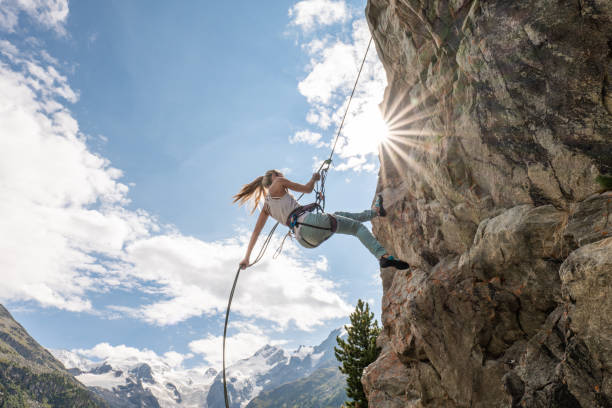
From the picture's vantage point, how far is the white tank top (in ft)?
27.0

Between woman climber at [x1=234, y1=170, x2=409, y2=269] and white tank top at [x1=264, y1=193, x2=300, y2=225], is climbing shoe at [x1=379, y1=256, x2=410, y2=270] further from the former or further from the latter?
white tank top at [x1=264, y1=193, x2=300, y2=225]

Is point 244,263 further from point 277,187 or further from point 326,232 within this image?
point 326,232

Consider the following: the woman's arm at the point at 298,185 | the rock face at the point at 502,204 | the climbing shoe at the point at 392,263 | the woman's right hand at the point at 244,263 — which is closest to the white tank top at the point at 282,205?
the woman's arm at the point at 298,185

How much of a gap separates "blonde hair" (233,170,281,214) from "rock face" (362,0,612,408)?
5.62 metres

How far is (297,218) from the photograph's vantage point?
8.02 metres

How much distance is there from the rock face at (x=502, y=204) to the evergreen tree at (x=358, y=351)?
960 cm

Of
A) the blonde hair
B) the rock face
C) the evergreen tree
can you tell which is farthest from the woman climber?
the evergreen tree

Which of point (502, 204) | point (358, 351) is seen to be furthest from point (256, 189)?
point (358, 351)

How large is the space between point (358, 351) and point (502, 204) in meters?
18.0

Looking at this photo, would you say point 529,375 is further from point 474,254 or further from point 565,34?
point 565,34

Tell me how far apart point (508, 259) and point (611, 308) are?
3415mm

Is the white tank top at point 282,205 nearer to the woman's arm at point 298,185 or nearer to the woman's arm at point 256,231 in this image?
the woman's arm at point 298,185

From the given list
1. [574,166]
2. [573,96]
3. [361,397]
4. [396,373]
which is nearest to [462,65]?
[573,96]

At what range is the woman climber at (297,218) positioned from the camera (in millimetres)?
7781
